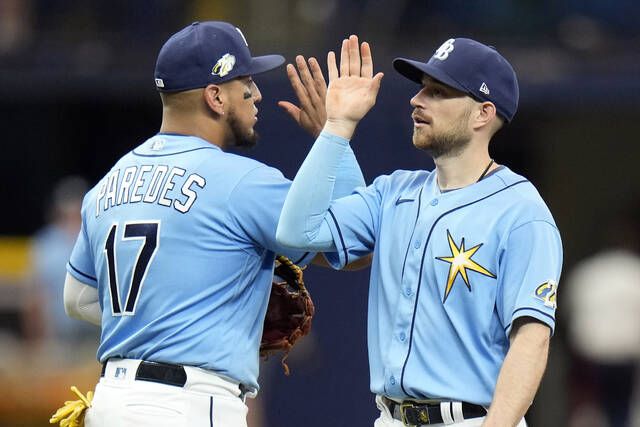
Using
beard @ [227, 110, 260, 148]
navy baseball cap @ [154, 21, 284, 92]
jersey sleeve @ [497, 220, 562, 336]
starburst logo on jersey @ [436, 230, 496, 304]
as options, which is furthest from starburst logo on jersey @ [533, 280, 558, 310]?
navy baseball cap @ [154, 21, 284, 92]

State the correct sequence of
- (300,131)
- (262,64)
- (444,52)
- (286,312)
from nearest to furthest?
(444,52) < (262,64) < (286,312) < (300,131)

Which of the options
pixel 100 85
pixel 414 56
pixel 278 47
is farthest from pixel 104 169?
pixel 414 56

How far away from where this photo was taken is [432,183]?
4.68 meters

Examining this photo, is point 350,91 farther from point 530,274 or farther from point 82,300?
point 82,300

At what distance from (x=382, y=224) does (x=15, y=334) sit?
7.41 m

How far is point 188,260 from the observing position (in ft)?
14.8

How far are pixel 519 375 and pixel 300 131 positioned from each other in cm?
619

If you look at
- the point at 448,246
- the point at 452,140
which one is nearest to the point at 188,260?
the point at 448,246

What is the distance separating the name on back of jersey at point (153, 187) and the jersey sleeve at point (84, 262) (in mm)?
167

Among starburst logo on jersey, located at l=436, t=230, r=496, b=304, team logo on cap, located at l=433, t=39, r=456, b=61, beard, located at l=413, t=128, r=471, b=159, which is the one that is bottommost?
starburst logo on jersey, located at l=436, t=230, r=496, b=304

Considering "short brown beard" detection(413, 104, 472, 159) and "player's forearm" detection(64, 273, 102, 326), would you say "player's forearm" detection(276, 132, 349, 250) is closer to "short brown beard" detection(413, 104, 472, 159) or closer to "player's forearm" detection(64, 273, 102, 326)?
"short brown beard" detection(413, 104, 472, 159)

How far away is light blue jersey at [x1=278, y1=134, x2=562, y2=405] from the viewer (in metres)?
4.32

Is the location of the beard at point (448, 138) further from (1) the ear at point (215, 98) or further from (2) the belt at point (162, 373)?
(2) the belt at point (162, 373)

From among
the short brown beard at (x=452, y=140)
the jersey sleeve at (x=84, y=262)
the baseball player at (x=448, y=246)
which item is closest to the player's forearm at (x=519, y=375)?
the baseball player at (x=448, y=246)
